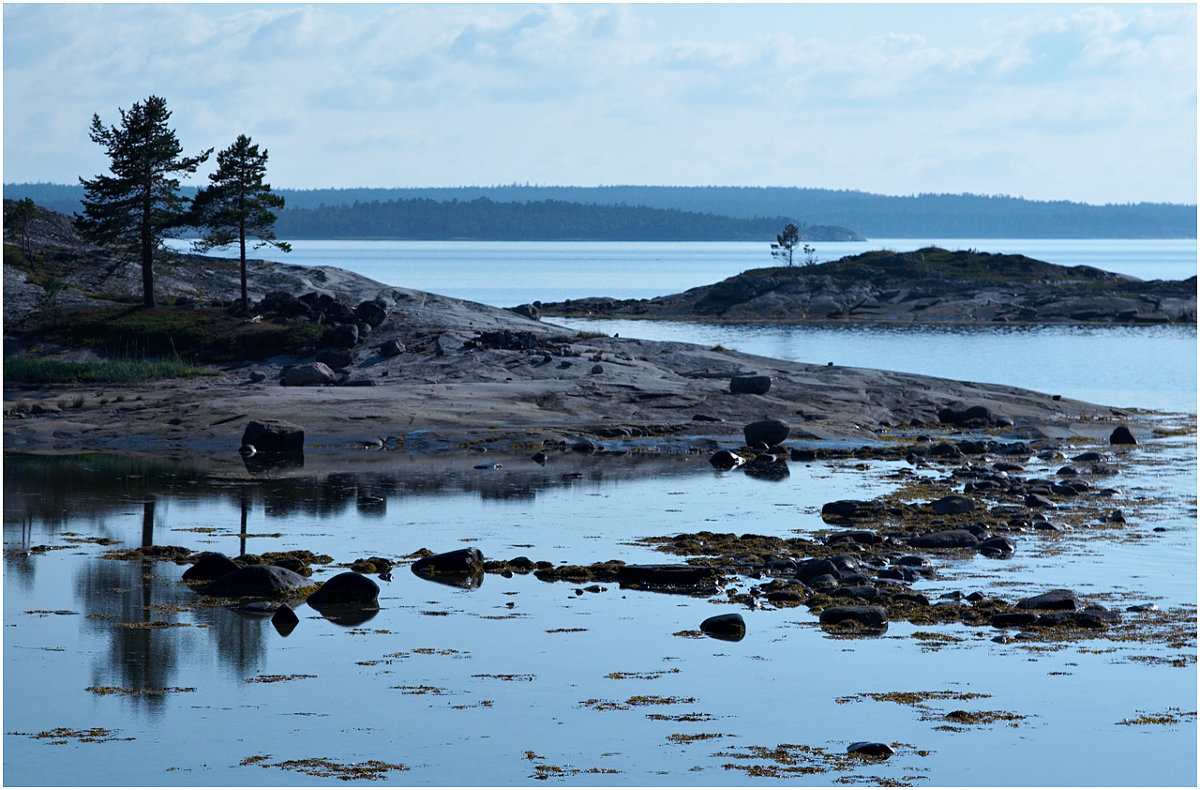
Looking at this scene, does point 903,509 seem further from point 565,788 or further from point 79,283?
point 79,283

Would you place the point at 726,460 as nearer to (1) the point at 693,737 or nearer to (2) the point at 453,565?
(2) the point at 453,565

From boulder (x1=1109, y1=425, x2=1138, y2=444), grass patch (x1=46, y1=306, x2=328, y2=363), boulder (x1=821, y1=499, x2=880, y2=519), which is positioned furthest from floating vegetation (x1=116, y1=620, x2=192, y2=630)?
grass patch (x1=46, y1=306, x2=328, y2=363)

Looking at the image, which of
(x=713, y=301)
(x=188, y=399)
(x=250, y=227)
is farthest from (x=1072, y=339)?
(x=188, y=399)

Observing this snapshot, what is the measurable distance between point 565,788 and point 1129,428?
124 ft

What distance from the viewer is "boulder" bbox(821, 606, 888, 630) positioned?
1928cm

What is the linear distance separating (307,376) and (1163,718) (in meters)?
38.3

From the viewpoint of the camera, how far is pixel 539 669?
17.1m

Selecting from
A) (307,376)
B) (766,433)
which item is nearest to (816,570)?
(766,433)

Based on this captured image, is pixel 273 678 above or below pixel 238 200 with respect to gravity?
below

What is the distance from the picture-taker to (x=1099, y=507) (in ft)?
97.4

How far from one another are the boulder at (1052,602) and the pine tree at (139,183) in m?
47.5

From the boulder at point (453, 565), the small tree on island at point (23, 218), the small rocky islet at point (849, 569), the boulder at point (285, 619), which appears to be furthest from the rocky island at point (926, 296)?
the boulder at point (285, 619)

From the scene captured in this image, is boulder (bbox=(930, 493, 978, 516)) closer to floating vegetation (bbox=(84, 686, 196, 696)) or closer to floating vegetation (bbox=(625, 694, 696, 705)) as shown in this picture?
floating vegetation (bbox=(625, 694, 696, 705))

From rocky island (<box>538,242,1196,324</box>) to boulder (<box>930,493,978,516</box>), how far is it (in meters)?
87.6
